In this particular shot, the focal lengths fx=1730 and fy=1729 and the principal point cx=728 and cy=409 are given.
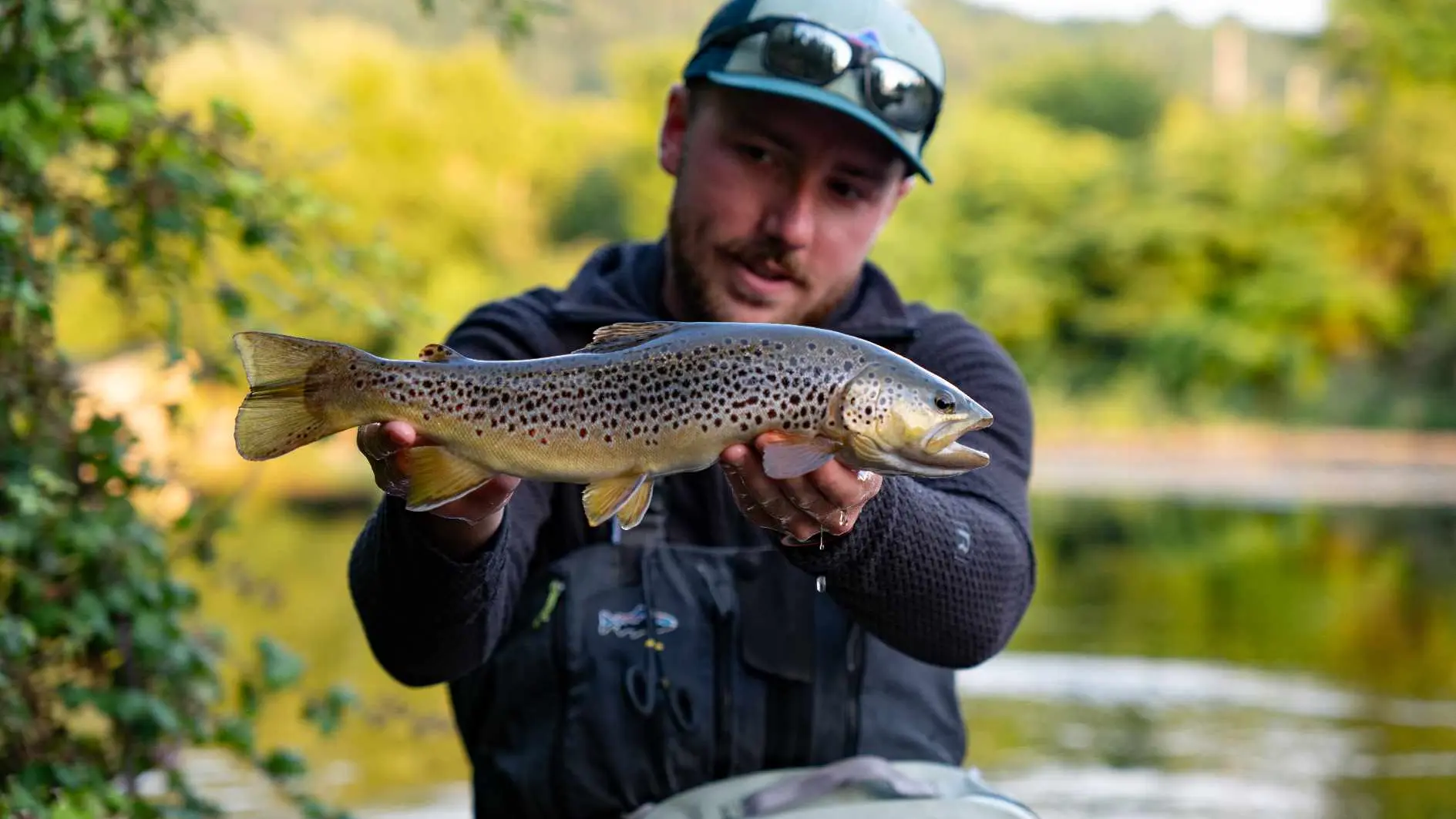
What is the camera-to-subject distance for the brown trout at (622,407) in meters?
2.52

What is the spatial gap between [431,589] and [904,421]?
94 cm

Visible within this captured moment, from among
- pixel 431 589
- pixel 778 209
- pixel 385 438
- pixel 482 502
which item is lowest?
pixel 431 589

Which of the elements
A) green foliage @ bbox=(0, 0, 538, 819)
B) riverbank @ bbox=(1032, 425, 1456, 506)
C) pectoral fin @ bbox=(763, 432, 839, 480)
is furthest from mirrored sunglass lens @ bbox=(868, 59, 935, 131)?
riverbank @ bbox=(1032, 425, 1456, 506)

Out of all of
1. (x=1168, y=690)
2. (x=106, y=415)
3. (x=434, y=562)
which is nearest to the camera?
(x=434, y=562)

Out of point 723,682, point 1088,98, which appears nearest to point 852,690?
point 723,682

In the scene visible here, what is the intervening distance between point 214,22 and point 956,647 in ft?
8.69

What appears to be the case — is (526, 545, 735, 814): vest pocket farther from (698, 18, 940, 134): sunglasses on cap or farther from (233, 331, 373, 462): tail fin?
(698, 18, 940, 134): sunglasses on cap

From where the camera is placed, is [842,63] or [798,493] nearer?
[798,493]

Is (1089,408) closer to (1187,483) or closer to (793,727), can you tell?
(1187,483)

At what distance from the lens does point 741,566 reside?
11.1 feet

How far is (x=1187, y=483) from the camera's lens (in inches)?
1288

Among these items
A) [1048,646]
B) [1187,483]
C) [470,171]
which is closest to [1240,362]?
[1187,483]

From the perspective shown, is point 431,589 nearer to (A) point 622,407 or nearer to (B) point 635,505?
(B) point 635,505

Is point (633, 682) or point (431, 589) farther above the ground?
point (431, 589)
